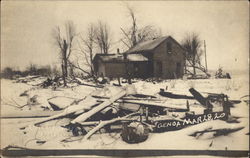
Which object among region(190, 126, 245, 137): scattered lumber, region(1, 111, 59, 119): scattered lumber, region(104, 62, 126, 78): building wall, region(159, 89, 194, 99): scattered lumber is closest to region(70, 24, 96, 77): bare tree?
region(104, 62, 126, 78): building wall

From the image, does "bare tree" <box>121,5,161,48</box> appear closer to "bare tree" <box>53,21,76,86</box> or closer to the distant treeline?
"bare tree" <box>53,21,76,86</box>

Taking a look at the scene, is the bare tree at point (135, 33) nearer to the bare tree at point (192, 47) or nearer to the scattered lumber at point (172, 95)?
the bare tree at point (192, 47)

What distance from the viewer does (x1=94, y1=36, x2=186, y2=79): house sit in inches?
79.4

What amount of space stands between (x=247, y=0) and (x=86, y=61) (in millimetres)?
1287

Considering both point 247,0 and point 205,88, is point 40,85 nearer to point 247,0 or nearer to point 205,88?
point 205,88

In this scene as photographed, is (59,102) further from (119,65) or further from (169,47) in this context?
(169,47)

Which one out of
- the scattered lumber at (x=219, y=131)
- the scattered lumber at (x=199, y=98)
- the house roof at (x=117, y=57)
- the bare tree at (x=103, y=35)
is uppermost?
the bare tree at (x=103, y=35)

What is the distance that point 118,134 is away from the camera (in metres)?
1.99

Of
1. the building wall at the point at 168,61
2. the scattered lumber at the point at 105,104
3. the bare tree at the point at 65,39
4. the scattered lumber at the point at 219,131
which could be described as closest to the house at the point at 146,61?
the building wall at the point at 168,61

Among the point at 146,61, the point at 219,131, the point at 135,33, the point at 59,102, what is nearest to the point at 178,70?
the point at 146,61

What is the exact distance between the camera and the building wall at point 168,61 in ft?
6.69

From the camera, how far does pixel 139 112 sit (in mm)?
2018

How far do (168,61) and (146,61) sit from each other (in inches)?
6.5

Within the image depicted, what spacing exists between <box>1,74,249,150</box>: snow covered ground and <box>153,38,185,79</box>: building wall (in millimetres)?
64
